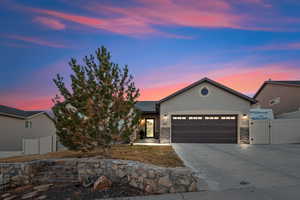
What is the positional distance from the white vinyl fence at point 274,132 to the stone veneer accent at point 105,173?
34.2 ft

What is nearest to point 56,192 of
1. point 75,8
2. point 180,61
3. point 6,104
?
point 75,8

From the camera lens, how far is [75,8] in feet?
30.3

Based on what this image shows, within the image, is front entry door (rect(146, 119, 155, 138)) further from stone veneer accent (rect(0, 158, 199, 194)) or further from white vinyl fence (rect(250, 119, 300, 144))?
stone veneer accent (rect(0, 158, 199, 194))

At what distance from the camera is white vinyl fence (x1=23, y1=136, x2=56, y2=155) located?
1243 cm

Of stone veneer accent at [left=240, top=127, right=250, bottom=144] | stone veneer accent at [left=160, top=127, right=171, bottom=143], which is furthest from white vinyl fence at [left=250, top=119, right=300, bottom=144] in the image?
stone veneer accent at [left=160, top=127, right=171, bottom=143]

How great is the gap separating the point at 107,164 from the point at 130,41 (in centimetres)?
1005

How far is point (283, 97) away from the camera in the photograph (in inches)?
693

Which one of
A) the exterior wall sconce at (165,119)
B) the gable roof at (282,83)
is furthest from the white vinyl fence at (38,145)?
the gable roof at (282,83)

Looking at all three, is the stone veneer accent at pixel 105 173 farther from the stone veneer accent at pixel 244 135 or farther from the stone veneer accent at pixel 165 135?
the stone veneer accent at pixel 244 135

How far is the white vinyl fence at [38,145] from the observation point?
12.4m

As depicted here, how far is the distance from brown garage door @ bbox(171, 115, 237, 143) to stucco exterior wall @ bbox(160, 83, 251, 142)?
1.34 ft

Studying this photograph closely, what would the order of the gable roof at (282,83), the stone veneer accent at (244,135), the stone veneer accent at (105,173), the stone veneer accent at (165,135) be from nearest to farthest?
1. the stone veneer accent at (105,173)
2. the stone veneer accent at (244,135)
3. the stone veneer accent at (165,135)
4. the gable roof at (282,83)

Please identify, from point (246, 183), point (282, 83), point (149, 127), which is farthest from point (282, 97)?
point (246, 183)

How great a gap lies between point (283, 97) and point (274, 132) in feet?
25.6
